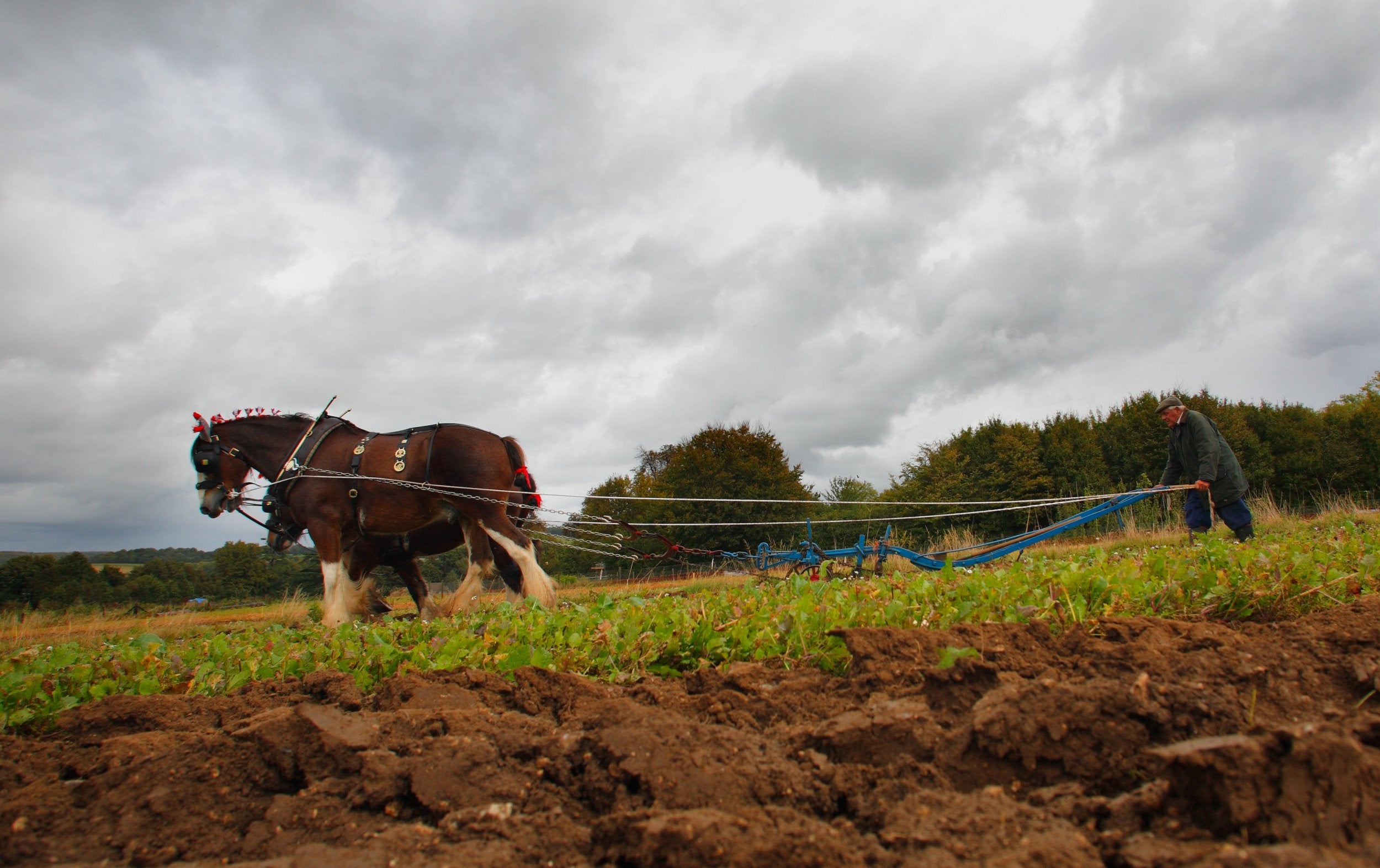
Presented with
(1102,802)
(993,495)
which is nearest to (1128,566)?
(1102,802)

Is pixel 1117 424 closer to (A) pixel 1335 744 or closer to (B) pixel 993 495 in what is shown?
(B) pixel 993 495

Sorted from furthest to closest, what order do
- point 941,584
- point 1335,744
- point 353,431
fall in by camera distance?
point 353,431
point 941,584
point 1335,744

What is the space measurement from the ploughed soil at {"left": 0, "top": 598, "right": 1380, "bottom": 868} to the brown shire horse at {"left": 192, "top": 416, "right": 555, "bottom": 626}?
484 centimetres

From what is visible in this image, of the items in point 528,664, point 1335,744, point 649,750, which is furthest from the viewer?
point 528,664

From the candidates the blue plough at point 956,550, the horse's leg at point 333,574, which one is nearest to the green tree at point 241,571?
the horse's leg at point 333,574

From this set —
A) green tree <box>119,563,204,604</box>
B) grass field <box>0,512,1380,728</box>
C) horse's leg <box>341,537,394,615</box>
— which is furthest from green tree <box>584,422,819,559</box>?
grass field <box>0,512,1380,728</box>

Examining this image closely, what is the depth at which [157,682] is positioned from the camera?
3270 mm

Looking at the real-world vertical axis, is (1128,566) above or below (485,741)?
above

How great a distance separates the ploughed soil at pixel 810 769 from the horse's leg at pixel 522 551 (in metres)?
4.29

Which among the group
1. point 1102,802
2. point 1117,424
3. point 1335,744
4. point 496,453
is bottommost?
point 1102,802

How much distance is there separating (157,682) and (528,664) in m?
1.76

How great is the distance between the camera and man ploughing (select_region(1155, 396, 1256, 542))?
762 cm

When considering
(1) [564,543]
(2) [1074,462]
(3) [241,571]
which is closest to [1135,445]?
(2) [1074,462]

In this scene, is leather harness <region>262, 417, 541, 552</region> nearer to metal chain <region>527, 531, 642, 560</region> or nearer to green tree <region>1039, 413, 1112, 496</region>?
metal chain <region>527, 531, 642, 560</region>
